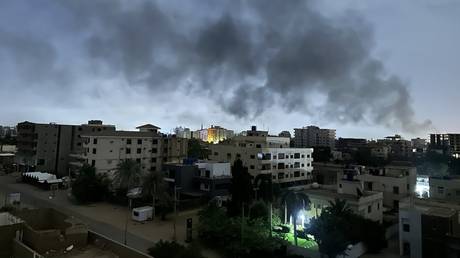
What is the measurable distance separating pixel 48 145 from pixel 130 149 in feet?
80.5

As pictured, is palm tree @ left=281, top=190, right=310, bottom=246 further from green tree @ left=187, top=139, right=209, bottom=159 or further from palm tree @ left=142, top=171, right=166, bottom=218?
green tree @ left=187, top=139, right=209, bottom=159

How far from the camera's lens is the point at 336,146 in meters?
180

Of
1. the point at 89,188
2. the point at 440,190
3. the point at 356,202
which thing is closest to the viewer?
the point at 356,202

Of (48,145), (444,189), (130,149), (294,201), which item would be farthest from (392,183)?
(48,145)

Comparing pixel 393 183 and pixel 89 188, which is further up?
pixel 393 183

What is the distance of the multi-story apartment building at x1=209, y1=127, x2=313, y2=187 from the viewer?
63031mm

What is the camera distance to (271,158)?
64.0 meters

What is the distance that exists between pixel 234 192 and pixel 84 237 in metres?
15.3

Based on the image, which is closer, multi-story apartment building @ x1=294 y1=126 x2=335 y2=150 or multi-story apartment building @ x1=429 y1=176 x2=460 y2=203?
multi-story apartment building @ x1=429 y1=176 x2=460 y2=203

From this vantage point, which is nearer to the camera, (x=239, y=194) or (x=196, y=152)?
(x=239, y=194)

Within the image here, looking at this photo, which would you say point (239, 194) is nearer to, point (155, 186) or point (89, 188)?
point (155, 186)

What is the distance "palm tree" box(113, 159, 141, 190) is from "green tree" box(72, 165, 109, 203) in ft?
8.46

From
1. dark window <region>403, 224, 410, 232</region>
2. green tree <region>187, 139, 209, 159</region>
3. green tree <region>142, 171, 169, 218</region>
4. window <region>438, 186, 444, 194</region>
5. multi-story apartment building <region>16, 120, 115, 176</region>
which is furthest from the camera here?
green tree <region>187, 139, 209, 159</region>

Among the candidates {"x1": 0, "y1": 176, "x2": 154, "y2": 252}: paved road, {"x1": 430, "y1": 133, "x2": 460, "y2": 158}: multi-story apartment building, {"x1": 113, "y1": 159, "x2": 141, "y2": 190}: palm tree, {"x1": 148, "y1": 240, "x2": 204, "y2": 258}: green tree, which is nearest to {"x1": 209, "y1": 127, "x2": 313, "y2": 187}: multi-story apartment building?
{"x1": 113, "y1": 159, "x2": 141, "y2": 190}: palm tree
